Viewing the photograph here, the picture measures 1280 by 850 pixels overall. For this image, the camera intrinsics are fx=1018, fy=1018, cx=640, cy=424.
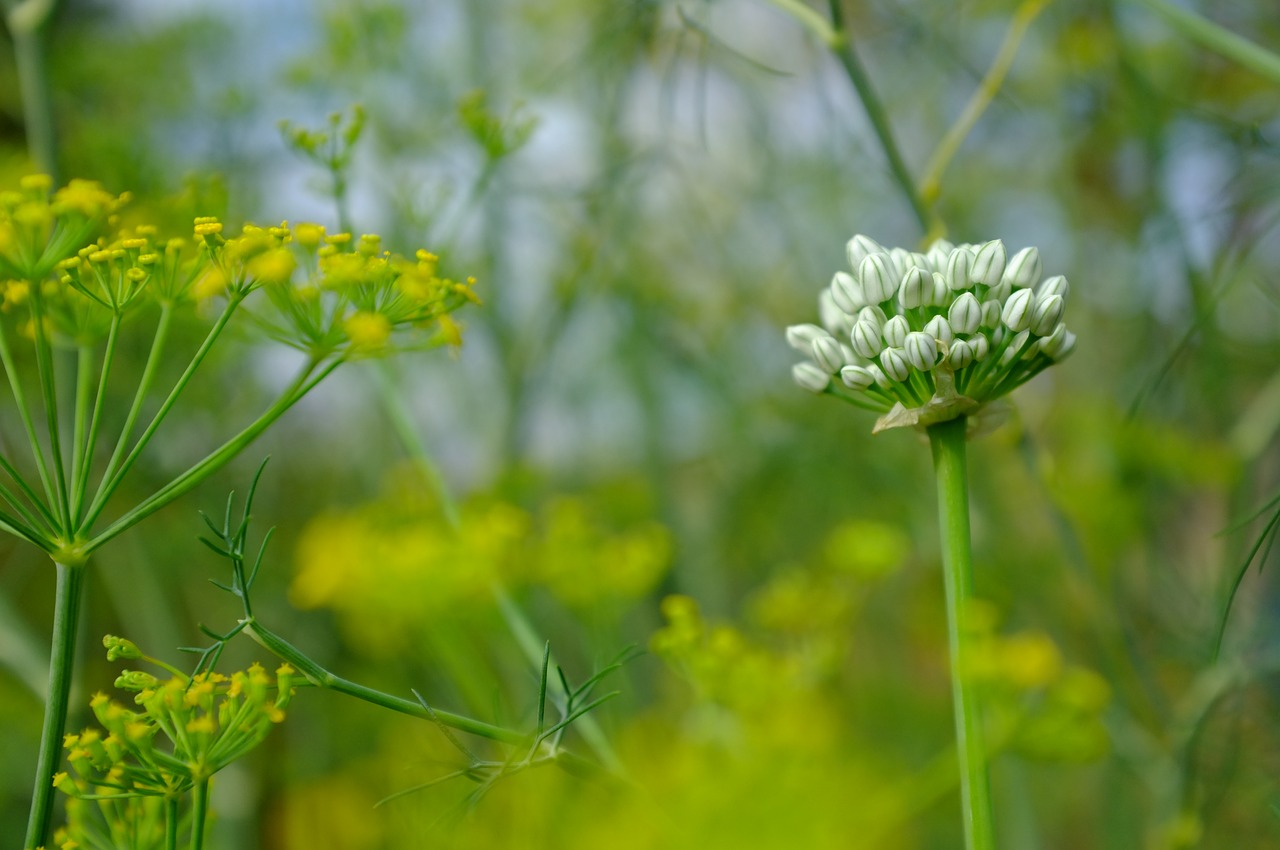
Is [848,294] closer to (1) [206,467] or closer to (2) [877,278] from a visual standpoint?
(2) [877,278]

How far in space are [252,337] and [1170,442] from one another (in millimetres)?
2130

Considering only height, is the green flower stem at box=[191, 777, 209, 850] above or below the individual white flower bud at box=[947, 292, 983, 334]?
below

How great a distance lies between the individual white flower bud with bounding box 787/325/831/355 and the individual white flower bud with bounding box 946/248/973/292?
140mm

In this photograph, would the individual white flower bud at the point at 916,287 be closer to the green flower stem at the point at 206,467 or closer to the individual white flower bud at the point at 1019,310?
the individual white flower bud at the point at 1019,310

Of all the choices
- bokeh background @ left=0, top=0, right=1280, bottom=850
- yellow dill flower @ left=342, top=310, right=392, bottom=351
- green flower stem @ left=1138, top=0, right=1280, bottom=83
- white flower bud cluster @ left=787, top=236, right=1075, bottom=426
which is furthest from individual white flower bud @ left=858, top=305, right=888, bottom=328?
green flower stem @ left=1138, top=0, right=1280, bottom=83

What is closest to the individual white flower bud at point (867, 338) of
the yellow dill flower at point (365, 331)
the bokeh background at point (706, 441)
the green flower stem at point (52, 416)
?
the bokeh background at point (706, 441)

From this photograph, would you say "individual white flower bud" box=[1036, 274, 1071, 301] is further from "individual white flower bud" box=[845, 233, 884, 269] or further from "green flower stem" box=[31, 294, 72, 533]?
"green flower stem" box=[31, 294, 72, 533]

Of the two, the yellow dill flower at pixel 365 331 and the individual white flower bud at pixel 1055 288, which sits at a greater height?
the yellow dill flower at pixel 365 331

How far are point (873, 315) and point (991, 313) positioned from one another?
0.35 ft

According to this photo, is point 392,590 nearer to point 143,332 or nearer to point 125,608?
point 143,332

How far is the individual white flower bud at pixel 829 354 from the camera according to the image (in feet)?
3.37

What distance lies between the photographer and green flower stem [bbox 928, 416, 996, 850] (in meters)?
0.89

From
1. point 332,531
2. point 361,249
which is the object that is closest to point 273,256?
point 361,249

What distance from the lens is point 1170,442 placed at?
251cm
